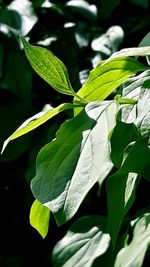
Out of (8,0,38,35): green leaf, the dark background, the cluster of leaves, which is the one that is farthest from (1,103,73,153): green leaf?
(8,0,38,35): green leaf

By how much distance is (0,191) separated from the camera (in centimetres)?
243

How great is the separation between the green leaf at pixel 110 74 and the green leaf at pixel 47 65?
0.05 metres

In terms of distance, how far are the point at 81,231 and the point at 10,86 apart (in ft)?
1.81

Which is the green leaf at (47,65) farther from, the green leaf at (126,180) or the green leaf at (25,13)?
the green leaf at (25,13)

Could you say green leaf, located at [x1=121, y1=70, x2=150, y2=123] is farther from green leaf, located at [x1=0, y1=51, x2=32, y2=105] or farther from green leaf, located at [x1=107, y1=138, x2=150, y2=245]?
green leaf, located at [x1=0, y1=51, x2=32, y2=105]

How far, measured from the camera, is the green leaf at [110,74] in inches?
42.4

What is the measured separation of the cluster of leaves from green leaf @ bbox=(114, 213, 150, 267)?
0.64 feet

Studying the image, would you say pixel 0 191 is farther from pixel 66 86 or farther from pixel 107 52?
pixel 66 86

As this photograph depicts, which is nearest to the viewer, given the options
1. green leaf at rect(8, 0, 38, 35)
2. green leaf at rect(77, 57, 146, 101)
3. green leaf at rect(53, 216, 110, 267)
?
green leaf at rect(77, 57, 146, 101)

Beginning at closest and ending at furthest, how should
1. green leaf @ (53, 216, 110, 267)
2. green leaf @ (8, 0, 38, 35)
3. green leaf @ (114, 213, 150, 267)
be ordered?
green leaf @ (114, 213, 150, 267)
green leaf @ (53, 216, 110, 267)
green leaf @ (8, 0, 38, 35)

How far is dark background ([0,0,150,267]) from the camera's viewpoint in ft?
6.98

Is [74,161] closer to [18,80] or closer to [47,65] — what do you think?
[47,65]

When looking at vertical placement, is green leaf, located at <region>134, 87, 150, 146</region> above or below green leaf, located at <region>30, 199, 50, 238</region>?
above

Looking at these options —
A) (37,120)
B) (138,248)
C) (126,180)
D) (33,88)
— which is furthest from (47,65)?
(33,88)
